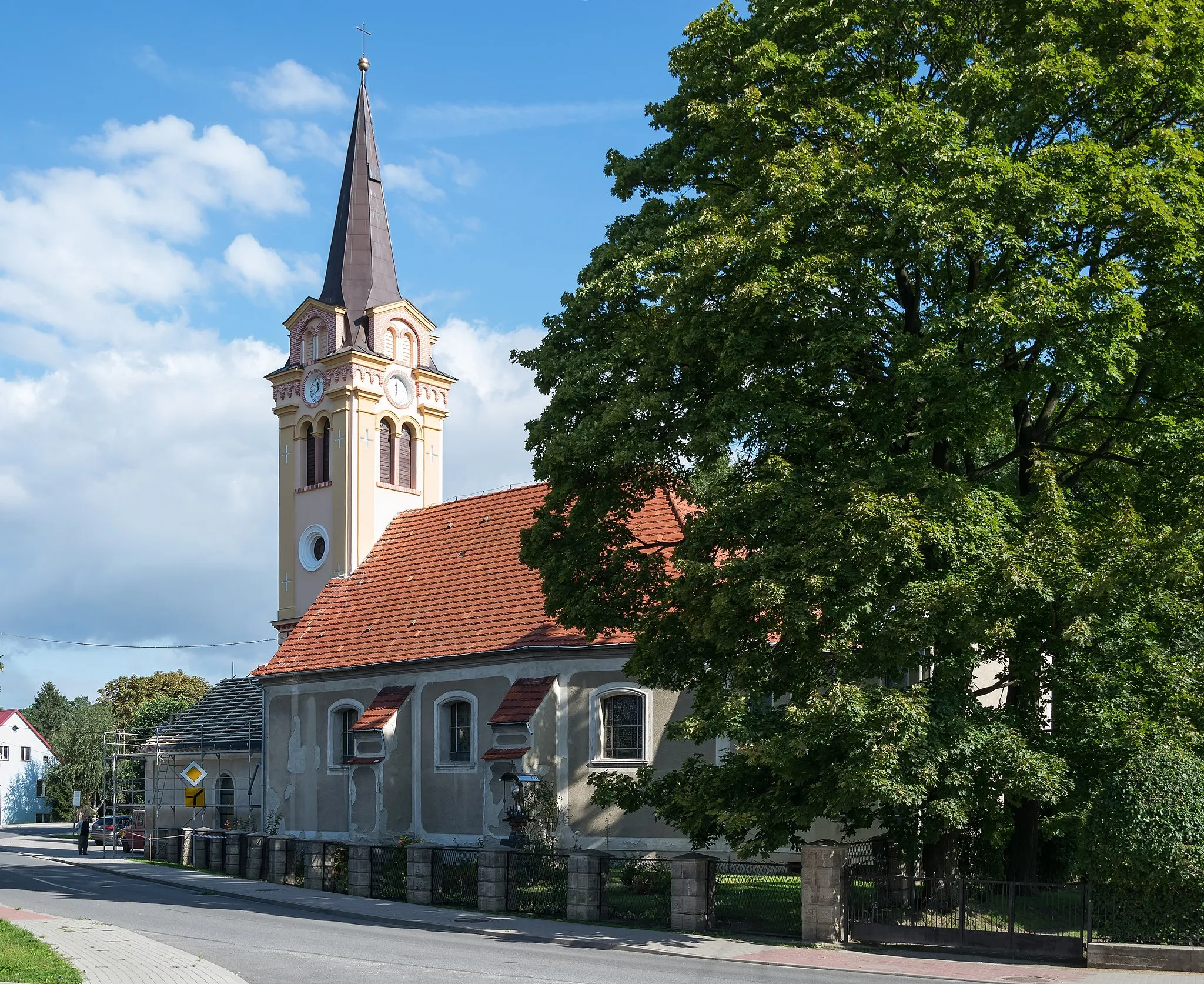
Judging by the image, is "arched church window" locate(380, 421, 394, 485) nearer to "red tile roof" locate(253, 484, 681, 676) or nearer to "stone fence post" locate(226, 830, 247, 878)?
"red tile roof" locate(253, 484, 681, 676)

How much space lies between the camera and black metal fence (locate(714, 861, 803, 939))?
1959 centimetres

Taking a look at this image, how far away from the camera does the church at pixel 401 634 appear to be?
96.9 ft

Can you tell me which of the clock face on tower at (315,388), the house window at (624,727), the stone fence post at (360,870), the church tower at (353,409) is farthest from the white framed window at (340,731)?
the clock face on tower at (315,388)

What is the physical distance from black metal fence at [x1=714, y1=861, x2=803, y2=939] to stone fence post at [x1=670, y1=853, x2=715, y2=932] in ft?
0.44

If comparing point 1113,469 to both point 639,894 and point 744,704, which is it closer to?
point 744,704

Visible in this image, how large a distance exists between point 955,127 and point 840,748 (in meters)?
9.04

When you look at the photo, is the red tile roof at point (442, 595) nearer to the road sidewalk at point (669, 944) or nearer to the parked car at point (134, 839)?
the road sidewalk at point (669, 944)

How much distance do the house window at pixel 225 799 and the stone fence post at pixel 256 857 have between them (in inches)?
536

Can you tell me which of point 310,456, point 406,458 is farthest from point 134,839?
point 406,458

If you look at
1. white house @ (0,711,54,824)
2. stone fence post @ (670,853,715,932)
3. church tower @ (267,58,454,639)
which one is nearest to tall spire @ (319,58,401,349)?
church tower @ (267,58,454,639)

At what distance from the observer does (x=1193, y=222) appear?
17.2 m

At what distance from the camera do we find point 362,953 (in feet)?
56.2

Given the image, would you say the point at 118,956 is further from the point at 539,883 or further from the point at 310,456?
the point at 310,456

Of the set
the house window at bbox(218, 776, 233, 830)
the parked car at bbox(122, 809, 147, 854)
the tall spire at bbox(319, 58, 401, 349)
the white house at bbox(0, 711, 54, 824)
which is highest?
the tall spire at bbox(319, 58, 401, 349)
